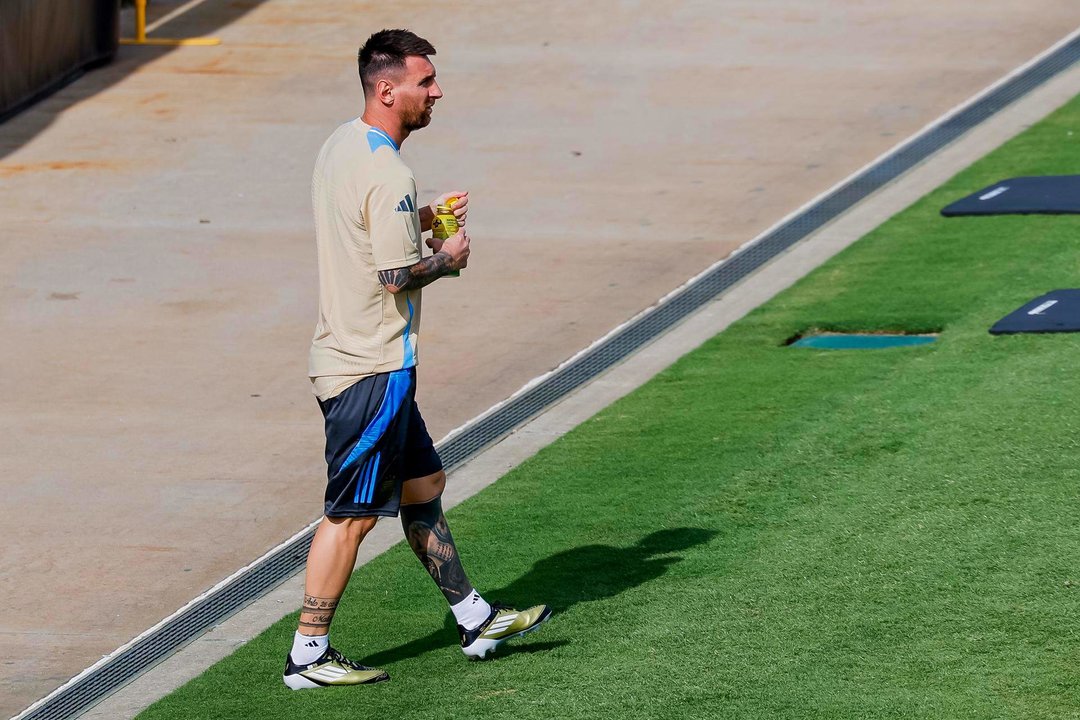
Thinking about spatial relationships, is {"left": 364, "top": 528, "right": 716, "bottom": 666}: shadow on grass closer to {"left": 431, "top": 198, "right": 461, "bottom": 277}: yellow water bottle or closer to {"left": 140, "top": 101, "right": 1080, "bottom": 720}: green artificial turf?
{"left": 140, "top": 101, "right": 1080, "bottom": 720}: green artificial turf

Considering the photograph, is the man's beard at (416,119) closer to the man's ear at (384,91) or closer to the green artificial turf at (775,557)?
the man's ear at (384,91)

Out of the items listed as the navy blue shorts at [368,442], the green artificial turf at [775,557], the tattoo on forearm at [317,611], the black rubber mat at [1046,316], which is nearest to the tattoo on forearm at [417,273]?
the navy blue shorts at [368,442]

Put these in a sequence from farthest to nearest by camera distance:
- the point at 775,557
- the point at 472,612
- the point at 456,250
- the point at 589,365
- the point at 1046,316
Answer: the point at 589,365 < the point at 1046,316 < the point at 775,557 < the point at 472,612 < the point at 456,250

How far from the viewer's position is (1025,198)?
38.2 ft

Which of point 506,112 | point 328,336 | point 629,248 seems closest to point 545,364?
point 629,248

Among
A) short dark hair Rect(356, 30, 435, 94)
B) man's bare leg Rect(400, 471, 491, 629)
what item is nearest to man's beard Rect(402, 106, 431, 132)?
short dark hair Rect(356, 30, 435, 94)

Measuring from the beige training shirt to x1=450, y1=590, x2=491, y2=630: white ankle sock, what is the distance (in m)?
0.81

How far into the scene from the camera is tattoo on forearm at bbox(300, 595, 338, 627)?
560 cm

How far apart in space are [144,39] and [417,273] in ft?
44.1

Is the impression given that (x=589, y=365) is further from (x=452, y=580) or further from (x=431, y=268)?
(x=431, y=268)

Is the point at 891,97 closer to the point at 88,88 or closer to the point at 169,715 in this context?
the point at 88,88

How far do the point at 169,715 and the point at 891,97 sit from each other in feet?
36.1

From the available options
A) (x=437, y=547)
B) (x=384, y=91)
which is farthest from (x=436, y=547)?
(x=384, y=91)

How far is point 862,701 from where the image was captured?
518 centimetres
